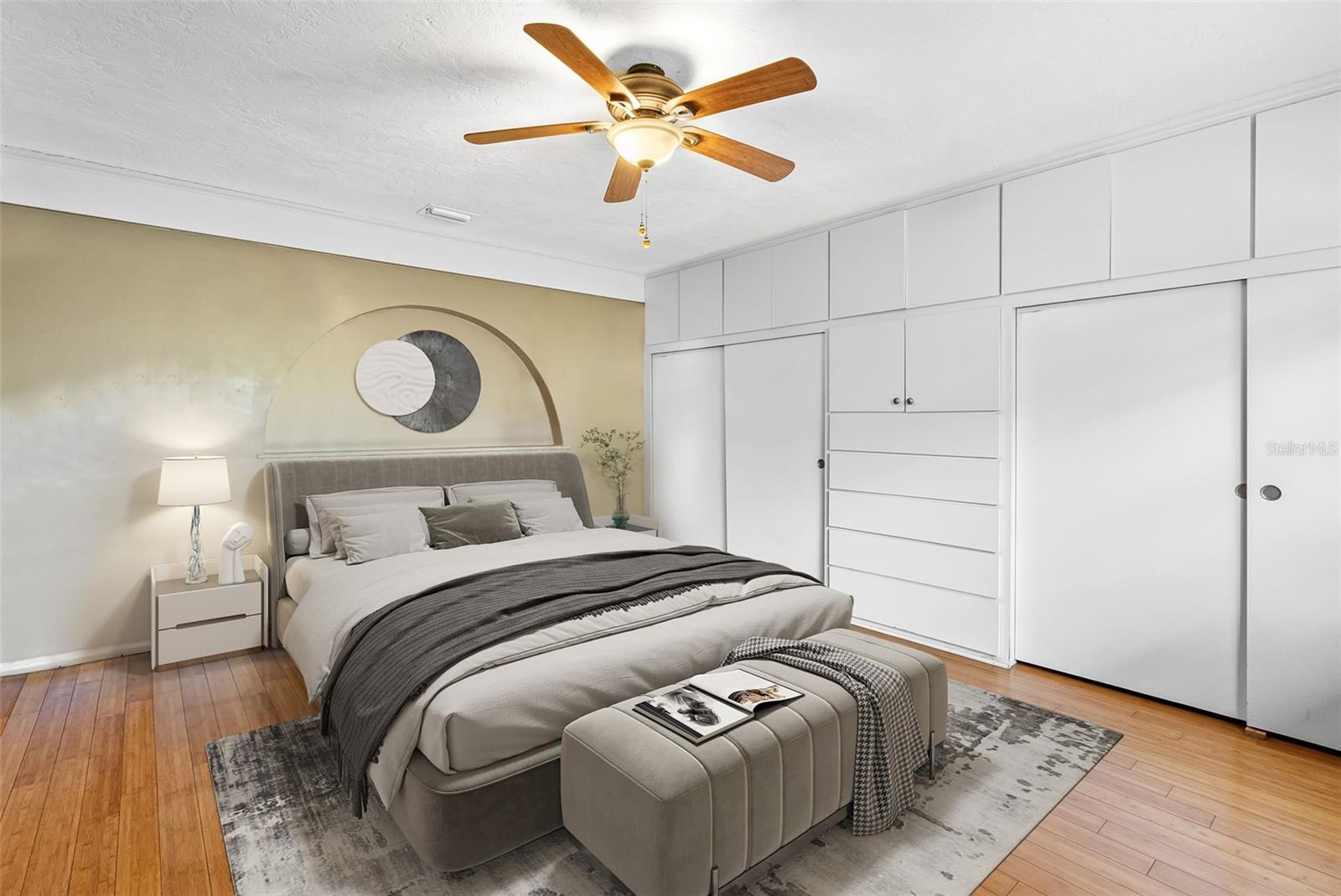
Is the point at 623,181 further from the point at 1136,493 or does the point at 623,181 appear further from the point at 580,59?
the point at 1136,493

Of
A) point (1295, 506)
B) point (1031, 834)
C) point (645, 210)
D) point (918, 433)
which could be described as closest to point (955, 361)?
point (918, 433)

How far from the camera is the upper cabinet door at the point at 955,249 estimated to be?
346 cm

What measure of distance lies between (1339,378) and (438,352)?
4.73 metres

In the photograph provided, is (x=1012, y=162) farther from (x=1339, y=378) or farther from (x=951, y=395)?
(x=1339, y=378)

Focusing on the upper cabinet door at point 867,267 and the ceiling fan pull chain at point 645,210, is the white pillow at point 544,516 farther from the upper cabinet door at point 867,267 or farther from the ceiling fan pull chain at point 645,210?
the upper cabinet door at point 867,267

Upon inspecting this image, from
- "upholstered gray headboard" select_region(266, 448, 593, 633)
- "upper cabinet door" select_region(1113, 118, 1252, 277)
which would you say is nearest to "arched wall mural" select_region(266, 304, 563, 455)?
"upholstered gray headboard" select_region(266, 448, 593, 633)

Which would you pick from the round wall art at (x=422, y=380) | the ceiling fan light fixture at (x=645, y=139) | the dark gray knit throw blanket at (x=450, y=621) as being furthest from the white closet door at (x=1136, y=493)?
the round wall art at (x=422, y=380)

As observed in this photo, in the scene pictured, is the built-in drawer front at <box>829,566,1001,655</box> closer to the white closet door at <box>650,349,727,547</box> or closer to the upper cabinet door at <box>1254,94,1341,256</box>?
the white closet door at <box>650,349,727,547</box>

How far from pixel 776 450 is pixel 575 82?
112 inches

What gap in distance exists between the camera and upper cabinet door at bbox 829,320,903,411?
3.90 metres

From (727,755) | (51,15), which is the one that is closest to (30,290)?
(51,15)

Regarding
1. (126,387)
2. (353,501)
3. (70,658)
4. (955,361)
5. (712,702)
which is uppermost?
(955,361)

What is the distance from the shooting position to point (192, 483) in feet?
11.0

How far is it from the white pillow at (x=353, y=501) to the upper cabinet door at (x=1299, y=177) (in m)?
4.26
